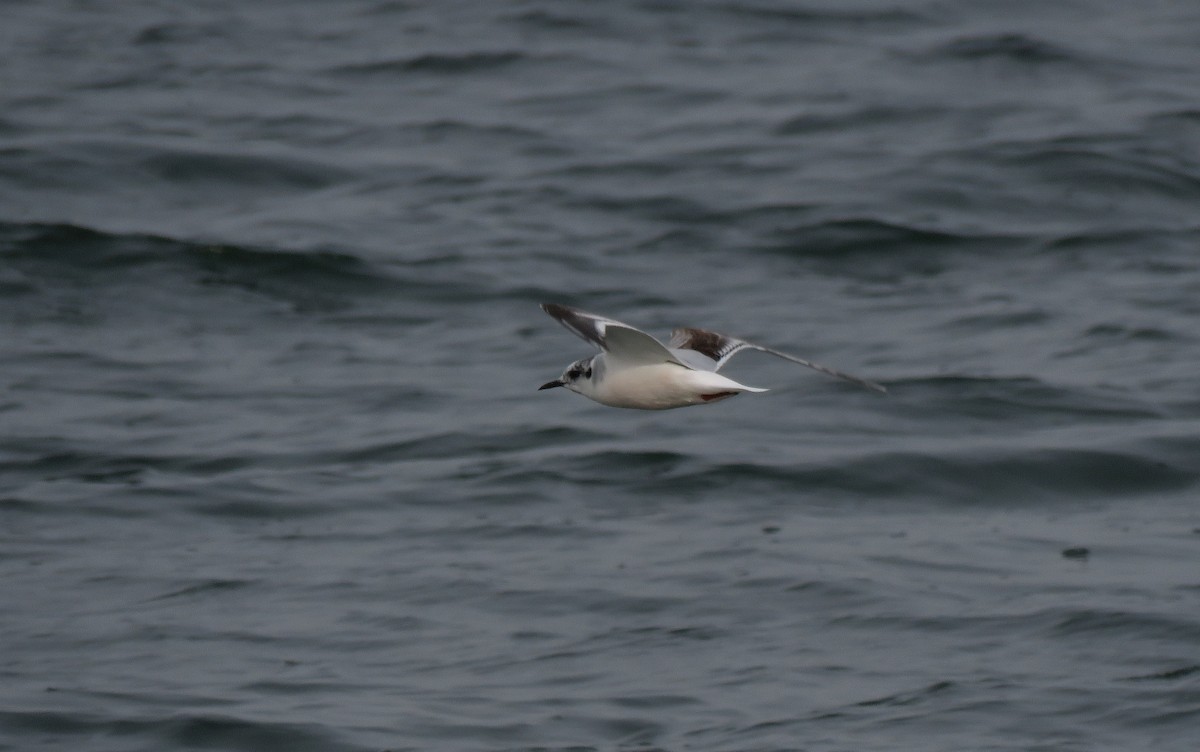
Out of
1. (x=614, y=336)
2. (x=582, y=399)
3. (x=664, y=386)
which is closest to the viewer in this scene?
(x=614, y=336)

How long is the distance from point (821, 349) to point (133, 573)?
212 inches

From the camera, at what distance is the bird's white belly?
23.9ft

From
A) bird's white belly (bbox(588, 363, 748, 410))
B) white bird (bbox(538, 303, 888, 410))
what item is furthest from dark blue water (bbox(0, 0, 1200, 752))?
bird's white belly (bbox(588, 363, 748, 410))

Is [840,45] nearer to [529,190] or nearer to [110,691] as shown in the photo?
[529,190]

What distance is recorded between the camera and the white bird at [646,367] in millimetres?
6895

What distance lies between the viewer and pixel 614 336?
23.2 ft

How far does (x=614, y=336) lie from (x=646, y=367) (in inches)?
15.5

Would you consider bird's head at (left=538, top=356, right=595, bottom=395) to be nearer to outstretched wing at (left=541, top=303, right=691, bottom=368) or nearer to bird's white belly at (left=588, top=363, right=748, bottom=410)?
bird's white belly at (left=588, top=363, right=748, bottom=410)

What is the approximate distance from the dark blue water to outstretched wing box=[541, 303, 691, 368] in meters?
2.39

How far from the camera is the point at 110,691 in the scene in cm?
962

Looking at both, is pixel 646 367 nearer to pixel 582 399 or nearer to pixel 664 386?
pixel 664 386

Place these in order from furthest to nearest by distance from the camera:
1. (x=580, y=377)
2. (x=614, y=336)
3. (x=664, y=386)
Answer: (x=580, y=377)
(x=664, y=386)
(x=614, y=336)

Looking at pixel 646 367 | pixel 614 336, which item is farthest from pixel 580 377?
pixel 614 336

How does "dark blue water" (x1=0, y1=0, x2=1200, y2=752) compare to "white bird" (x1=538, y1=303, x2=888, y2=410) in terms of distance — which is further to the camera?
"dark blue water" (x1=0, y1=0, x2=1200, y2=752)
